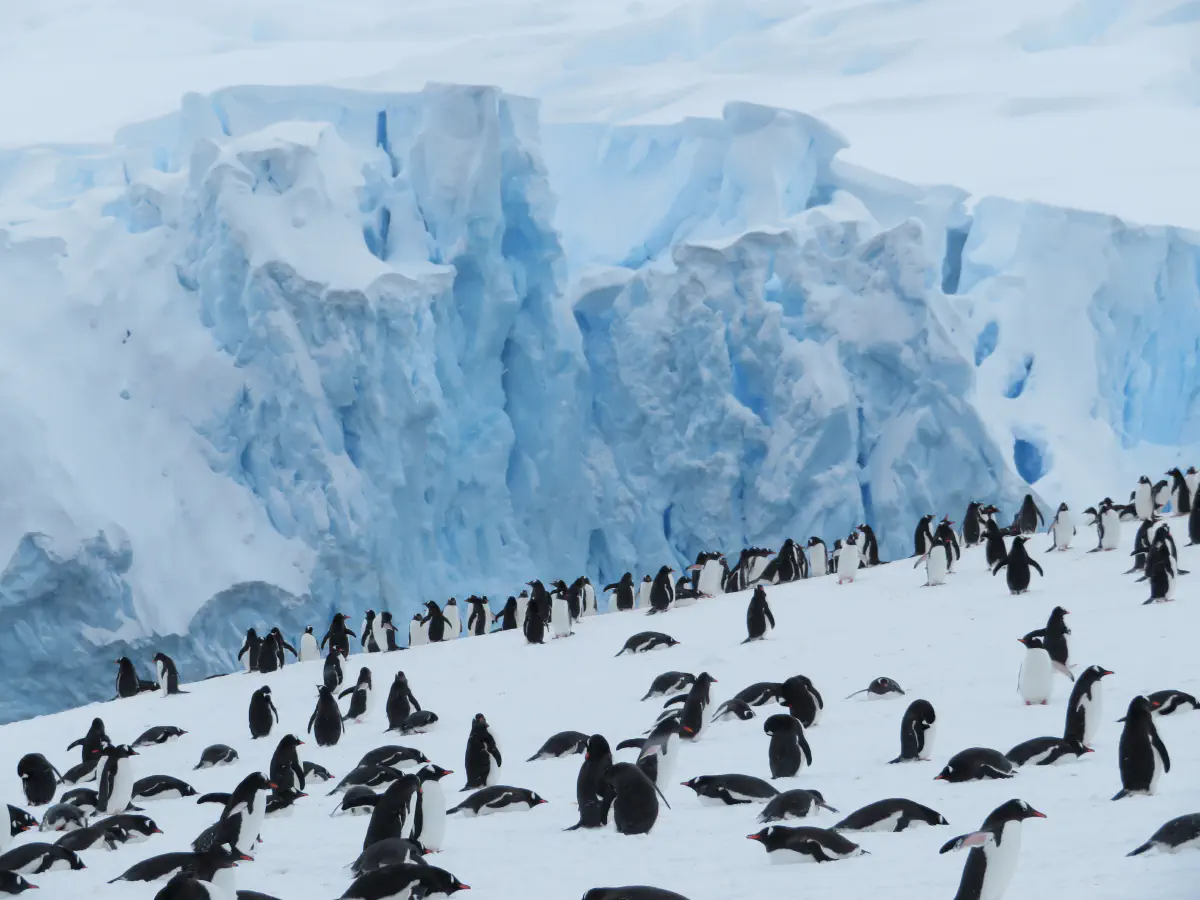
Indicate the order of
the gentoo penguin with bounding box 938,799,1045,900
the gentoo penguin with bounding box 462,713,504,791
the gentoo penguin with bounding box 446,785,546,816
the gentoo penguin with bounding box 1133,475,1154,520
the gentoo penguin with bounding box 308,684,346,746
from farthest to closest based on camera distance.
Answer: the gentoo penguin with bounding box 1133,475,1154,520
the gentoo penguin with bounding box 308,684,346,746
the gentoo penguin with bounding box 462,713,504,791
the gentoo penguin with bounding box 446,785,546,816
the gentoo penguin with bounding box 938,799,1045,900

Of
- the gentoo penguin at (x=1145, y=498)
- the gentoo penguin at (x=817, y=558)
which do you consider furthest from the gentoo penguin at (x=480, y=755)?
the gentoo penguin at (x=1145, y=498)

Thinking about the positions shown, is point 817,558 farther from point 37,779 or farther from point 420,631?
point 37,779

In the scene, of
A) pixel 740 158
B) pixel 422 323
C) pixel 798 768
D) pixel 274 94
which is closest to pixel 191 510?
pixel 422 323

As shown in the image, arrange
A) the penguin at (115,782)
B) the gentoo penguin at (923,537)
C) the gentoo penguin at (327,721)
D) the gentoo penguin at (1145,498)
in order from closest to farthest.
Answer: the penguin at (115,782) → the gentoo penguin at (327,721) → the gentoo penguin at (923,537) → the gentoo penguin at (1145,498)

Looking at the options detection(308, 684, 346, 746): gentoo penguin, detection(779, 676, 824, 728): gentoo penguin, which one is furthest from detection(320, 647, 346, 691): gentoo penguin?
detection(779, 676, 824, 728): gentoo penguin

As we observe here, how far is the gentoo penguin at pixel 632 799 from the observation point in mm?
5777

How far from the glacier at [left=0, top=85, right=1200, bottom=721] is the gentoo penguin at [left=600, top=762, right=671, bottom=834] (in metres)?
15.6

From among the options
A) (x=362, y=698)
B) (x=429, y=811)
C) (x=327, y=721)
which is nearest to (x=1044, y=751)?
(x=429, y=811)

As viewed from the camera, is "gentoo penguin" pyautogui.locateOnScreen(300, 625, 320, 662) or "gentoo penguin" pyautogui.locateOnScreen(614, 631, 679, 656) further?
"gentoo penguin" pyautogui.locateOnScreen(300, 625, 320, 662)

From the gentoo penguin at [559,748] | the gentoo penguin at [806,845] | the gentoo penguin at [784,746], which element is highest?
the gentoo penguin at [806,845]

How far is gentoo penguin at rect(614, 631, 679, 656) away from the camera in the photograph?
11.5 meters

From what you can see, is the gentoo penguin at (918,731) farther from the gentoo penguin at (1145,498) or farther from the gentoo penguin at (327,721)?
the gentoo penguin at (1145,498)

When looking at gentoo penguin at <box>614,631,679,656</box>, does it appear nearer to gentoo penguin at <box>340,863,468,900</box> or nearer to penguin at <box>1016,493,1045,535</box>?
gentoo penguin at <box>340,863,468,900</box>

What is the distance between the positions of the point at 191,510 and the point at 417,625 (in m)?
5.48
